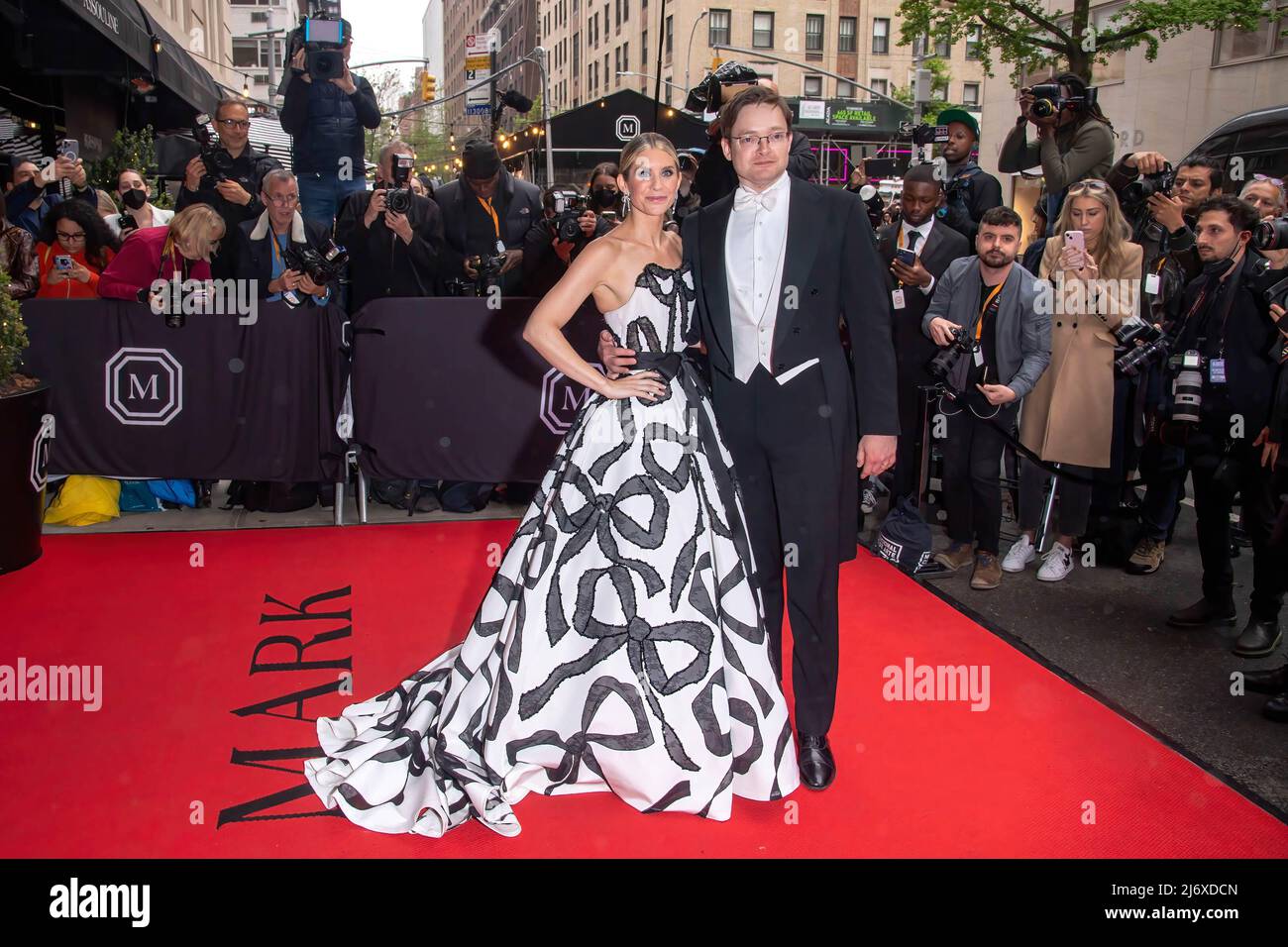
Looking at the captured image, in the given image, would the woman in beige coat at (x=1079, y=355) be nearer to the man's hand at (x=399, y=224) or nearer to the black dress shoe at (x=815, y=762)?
the black dress shoe at (x=815, y=762)

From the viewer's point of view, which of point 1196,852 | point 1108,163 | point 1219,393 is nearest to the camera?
point 1196,852

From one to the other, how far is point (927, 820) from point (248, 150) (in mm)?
6575

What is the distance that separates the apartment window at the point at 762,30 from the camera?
4988 cm

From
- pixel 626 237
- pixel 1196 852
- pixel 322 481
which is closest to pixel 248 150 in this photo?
pixel 322 481

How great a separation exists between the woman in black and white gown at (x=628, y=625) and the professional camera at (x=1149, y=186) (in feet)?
12.8

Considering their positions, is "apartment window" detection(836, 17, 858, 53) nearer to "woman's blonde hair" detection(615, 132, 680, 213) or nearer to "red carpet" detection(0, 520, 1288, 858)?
"red carpet" detection(0, 520, 1288, 858)

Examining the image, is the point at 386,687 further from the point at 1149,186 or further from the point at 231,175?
the point at 1149,186

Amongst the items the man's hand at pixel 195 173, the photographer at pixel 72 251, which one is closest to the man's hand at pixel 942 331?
the man's hand at pixel 195 173

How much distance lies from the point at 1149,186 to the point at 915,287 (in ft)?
4.62

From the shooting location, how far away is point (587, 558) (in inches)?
130

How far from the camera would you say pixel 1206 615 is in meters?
4.99

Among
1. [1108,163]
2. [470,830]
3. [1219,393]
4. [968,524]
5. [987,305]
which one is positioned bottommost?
[470,830]

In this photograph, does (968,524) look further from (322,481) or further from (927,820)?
(322,481)

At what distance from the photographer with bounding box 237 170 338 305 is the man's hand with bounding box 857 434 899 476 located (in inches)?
172
